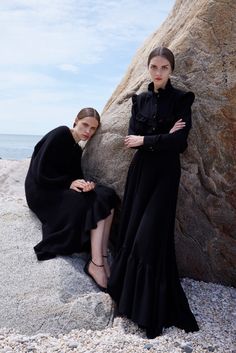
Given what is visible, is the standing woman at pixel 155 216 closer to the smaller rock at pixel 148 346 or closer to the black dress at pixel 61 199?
the smaller rock at pixel 148 346

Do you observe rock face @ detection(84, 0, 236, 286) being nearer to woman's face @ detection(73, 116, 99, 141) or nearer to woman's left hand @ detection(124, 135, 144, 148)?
woman's face @ detection(73, 116, 99, 141)

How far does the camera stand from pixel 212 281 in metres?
5.16

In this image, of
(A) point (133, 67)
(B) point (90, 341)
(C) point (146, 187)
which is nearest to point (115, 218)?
(C) point (146, 187)

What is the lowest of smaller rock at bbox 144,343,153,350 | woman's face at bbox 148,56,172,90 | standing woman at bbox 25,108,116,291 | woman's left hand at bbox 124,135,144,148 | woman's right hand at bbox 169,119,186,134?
smaller rock at bbox 144,343,153,350

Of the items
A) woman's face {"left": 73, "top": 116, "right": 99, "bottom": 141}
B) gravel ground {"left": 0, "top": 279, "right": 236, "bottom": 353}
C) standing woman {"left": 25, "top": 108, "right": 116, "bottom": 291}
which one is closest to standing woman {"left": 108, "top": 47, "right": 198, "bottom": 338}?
gravel ground {"left": 0, "top": 279, "right": 236, "bottom": 353}

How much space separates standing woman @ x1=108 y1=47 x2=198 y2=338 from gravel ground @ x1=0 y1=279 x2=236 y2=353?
115 mm

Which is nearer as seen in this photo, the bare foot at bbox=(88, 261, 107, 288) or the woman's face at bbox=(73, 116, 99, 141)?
the bare foot at bbox=(88, 261, 107, 288)

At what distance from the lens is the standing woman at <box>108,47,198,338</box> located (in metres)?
4.14

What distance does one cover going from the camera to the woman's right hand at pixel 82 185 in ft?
15.7

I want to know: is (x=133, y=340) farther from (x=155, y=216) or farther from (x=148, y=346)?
(x=155, y=216)

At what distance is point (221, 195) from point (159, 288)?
1286 millimetres

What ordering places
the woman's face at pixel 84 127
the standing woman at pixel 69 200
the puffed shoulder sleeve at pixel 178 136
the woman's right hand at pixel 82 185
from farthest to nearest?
the woman's face at pixel 84 127 < the woman's right hand at pixel 82 185 < the standing woman at pixel 69 200 < the puffed shoulder sleeve at pixel 178 136

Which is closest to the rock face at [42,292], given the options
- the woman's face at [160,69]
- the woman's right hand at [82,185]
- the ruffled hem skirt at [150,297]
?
the ruffled hem skirt at [150,297]

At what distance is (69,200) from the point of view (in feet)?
15.8
